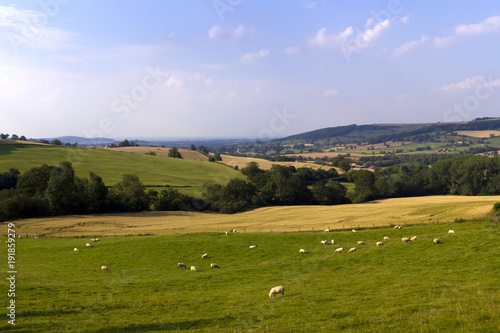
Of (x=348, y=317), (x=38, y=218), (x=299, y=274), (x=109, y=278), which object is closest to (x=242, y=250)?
(x=299, y=274)

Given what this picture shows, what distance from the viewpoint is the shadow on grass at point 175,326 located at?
13133mm

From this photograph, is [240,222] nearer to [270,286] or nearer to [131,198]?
[131,198]

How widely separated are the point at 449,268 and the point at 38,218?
196ft

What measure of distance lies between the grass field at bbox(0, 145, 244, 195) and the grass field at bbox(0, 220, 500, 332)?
54.3 metres

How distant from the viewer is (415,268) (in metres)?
20.7

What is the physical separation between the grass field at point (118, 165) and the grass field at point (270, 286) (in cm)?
5430

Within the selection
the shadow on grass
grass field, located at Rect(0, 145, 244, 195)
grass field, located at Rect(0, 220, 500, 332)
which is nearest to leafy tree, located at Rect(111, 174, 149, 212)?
grass field, located at Rect(0, 145, 244, 195)

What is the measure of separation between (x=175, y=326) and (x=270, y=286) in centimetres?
772

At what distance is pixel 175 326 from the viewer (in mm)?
13367

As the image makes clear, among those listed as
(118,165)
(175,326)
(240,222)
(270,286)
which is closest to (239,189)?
(240,222)

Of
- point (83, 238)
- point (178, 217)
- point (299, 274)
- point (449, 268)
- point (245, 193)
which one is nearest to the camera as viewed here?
point (449, 268)

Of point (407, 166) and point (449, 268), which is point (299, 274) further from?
point (407, 166)

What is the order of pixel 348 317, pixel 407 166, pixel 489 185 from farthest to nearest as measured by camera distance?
1. pixel 407 166
2. pixel 489 185
3. pixel 348 317

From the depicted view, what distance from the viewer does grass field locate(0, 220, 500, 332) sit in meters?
12.7
